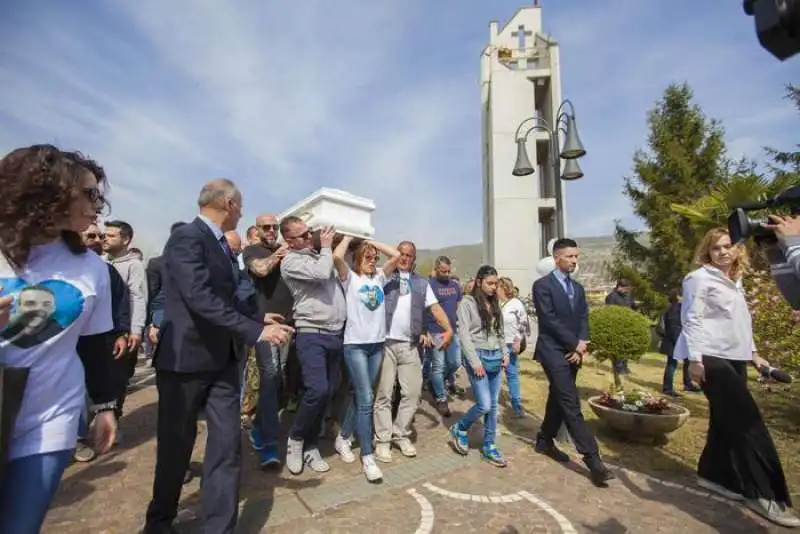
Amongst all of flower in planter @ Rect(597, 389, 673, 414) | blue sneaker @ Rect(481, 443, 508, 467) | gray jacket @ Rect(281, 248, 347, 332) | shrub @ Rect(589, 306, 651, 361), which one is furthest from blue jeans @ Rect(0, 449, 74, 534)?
shrub @ Rect(589, 306, 651, 361)

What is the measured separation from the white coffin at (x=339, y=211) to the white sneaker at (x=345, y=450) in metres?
2.08

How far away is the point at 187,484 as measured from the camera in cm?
370

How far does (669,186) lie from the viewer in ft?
64.5

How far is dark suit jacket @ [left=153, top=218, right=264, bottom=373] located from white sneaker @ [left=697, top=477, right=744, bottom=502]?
3.99 m

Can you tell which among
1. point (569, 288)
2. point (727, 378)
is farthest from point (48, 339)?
point (727, 378)

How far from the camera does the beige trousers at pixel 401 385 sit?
4.35 meters

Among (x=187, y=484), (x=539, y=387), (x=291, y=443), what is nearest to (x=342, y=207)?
(x=291, y=443)

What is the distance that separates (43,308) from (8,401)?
1.09ft

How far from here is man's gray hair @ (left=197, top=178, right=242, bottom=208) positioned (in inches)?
114

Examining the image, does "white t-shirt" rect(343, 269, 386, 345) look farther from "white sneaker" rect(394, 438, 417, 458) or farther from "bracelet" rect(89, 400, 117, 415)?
"bracelet" rect(89, 400, 117, 415)

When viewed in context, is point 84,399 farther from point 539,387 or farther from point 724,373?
point 539,387

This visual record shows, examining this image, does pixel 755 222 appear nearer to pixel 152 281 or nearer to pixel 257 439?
pixel 257 439

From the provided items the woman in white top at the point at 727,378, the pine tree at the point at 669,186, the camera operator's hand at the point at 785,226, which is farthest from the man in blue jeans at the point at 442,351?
the pine tree at the point at 669,186

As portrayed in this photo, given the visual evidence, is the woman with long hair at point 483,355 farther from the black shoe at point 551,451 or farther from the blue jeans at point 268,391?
the blue jeans at point 268,391
